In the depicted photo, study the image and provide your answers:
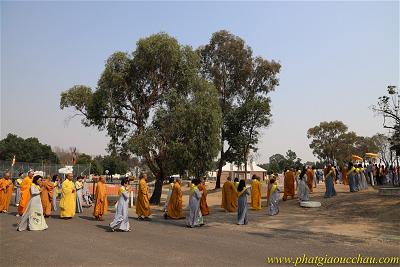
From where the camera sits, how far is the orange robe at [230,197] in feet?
63.1

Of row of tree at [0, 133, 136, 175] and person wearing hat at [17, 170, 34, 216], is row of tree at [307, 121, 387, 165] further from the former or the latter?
person wearing hat at [17, 170, 34, 216]

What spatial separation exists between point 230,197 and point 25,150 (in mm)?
68671

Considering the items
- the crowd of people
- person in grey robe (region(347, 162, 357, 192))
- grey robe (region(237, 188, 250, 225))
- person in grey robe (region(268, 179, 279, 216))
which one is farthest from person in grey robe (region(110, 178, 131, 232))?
person in grey robe (region(347, 162, 357, 192))

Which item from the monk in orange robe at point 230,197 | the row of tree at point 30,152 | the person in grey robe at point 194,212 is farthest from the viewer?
the row of tree at point 30,152

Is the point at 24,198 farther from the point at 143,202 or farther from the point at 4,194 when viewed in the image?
the point at 143,202

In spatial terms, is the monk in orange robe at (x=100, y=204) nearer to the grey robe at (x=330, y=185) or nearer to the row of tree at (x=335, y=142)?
the grey robe at (x=330, y=185)

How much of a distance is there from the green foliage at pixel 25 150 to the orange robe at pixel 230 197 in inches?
2608

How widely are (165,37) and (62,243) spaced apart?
16.4 meters

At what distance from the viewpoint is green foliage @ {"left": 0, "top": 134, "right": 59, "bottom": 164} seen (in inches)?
2948

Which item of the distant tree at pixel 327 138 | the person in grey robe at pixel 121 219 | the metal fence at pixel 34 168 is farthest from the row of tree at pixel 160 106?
the distant tree at pixel 327 138

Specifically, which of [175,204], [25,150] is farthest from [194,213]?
[25,150]

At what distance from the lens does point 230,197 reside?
19328mm

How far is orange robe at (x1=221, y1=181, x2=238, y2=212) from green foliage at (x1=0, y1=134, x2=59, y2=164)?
217ft

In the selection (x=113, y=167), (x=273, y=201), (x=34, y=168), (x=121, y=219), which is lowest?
(x=121, y=219)
